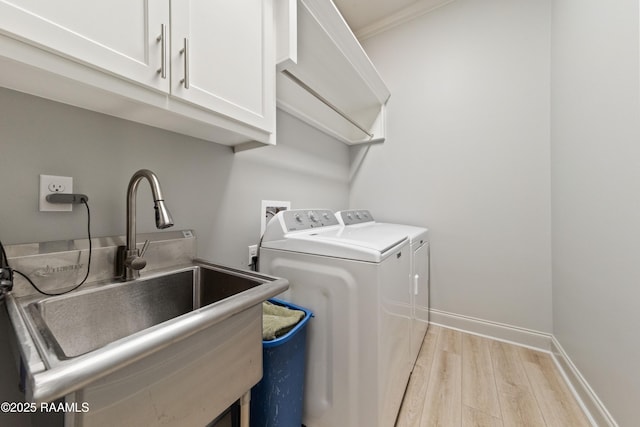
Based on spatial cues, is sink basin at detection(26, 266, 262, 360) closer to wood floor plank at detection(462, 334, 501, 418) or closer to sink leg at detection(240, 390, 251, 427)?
sink leg at detection(240, 390, 251, 427)

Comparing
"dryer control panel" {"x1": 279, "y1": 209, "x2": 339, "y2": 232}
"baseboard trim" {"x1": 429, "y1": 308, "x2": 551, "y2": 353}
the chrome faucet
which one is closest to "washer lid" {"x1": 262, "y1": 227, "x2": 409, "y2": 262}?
"dryer control panel" {"x1": 279, "y1": 209, "x2": 339, "y2": 232}

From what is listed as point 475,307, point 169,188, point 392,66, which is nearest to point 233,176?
point 169,188

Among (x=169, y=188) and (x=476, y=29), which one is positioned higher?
(x=476, y=29)

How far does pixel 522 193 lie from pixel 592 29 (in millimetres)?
1066

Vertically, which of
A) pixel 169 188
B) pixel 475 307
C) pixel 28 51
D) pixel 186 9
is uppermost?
pixel 186 9

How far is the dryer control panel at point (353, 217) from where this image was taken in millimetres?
1996

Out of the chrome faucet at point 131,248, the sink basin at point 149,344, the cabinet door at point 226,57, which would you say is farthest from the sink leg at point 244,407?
the cabinet door at point 226,57

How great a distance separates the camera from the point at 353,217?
2125 millimetres

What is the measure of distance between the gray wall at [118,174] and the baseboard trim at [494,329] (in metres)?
1.85

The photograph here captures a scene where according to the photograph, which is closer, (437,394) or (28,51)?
(28,51)

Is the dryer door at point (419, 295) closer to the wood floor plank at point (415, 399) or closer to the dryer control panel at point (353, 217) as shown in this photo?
the wood floor plank at point (415, 399)

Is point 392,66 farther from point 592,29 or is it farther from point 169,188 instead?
point 169,188

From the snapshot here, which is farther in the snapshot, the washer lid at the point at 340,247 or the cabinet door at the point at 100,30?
the washer lid at the point at 340,247

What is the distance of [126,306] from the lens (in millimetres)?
903
